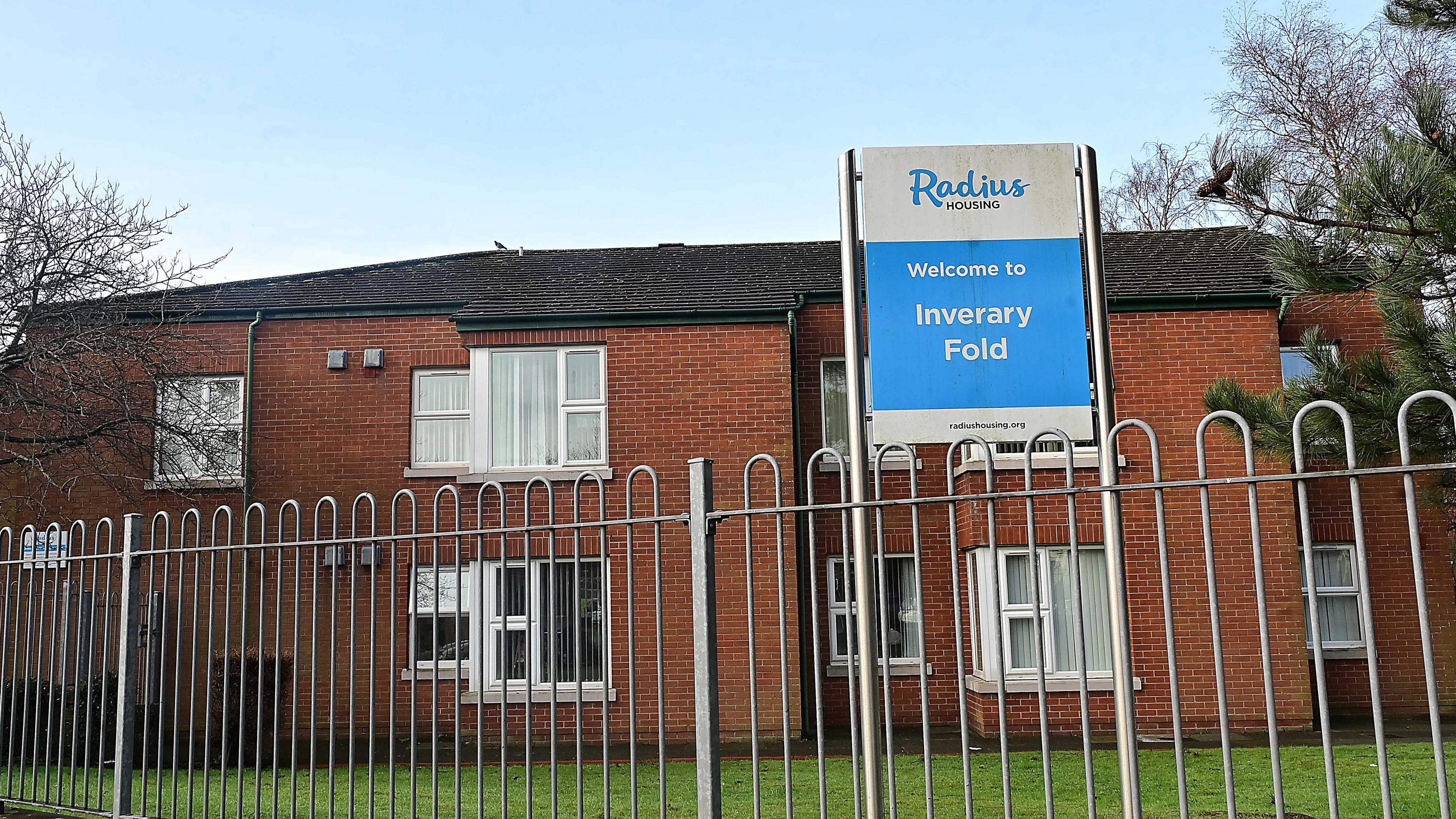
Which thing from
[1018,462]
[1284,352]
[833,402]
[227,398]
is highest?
[1284,352]

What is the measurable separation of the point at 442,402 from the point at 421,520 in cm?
192

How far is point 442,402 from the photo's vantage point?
16.4m

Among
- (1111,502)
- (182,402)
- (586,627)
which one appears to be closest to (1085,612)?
(586,627)

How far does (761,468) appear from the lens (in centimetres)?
1470

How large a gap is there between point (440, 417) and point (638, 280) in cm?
336

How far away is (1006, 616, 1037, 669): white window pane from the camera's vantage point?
48.1 ft

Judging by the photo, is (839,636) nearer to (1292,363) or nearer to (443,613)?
(443,613)

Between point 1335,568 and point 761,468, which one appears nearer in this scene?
point 761,468

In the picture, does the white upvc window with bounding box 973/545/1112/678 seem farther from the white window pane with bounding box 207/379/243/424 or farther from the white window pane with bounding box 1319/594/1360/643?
the white window pane with bounding box 207/379/243/424

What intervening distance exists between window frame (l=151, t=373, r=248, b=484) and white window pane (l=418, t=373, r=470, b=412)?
2328 millimetres

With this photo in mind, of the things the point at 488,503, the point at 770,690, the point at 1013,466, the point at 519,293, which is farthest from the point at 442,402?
the point at 1013,466

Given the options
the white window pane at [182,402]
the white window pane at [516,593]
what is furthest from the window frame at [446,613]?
the white window pane at [182,402]

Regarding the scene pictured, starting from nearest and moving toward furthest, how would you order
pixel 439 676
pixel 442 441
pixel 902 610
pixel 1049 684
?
pixel 439 676, pixel 1049 684, pixel 902 610, pixel 442 441

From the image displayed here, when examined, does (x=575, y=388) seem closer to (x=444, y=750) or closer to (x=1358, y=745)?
(x=444, y=750)
